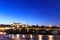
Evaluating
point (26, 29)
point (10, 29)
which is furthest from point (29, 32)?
point (10, 29)

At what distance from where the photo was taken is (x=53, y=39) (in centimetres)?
1434

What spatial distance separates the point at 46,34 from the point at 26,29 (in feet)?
5.54

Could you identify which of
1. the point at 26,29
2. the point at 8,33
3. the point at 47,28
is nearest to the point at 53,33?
the point at 47,28

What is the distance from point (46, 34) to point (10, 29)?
2.74m

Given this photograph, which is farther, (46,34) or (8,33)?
(8,33)

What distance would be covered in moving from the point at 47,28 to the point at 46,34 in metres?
1.02

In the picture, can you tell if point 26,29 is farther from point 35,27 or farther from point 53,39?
point 53,39

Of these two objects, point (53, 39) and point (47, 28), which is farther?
point (47, 28)

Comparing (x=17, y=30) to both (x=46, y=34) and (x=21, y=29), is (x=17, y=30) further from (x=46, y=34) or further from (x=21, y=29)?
(x=46, y=34)

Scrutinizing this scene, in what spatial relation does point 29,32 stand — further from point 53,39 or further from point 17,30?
point 53,39

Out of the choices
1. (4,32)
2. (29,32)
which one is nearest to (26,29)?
(29,32)

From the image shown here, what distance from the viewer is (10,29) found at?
1655cm

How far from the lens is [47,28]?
51.7ft

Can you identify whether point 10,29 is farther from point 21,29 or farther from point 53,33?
point 53,33
